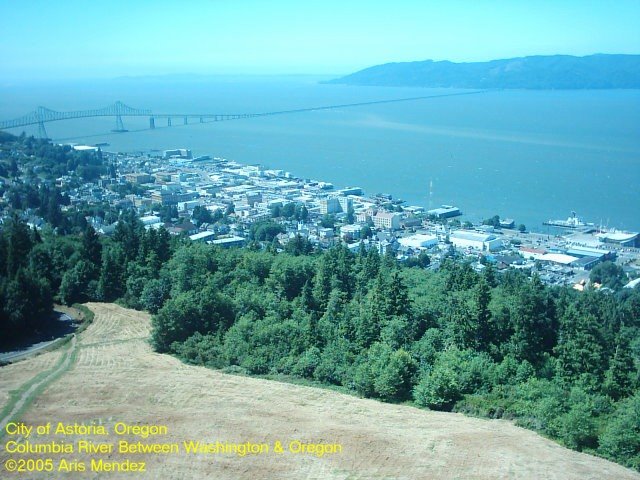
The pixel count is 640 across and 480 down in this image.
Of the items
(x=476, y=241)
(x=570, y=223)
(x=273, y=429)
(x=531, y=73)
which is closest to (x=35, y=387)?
(x=273, y=429)

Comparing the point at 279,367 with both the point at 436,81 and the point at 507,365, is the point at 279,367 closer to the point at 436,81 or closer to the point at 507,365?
the point at 507,365

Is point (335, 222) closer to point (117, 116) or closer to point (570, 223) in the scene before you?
point (570, 223)

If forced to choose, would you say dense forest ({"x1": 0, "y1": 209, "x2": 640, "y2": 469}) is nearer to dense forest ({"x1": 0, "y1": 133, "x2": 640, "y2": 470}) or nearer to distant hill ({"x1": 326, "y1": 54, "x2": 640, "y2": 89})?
dense forest ({"x1": 0, "y1": 133, "x2": 640, "y2": 470})

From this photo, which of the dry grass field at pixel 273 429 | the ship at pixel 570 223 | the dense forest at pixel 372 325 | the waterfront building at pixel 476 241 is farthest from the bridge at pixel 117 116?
the dry grass field at pixel 273 429

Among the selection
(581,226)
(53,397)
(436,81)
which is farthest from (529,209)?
(436,81)

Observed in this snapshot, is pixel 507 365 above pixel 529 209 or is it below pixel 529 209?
above

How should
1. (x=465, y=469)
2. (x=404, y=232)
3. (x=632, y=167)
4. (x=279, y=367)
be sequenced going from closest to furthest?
(x=465, y=469)
(x=279, y=367)
(x=404, y=232)
(x=632, y=167)

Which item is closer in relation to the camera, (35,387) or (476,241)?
(35,387)
